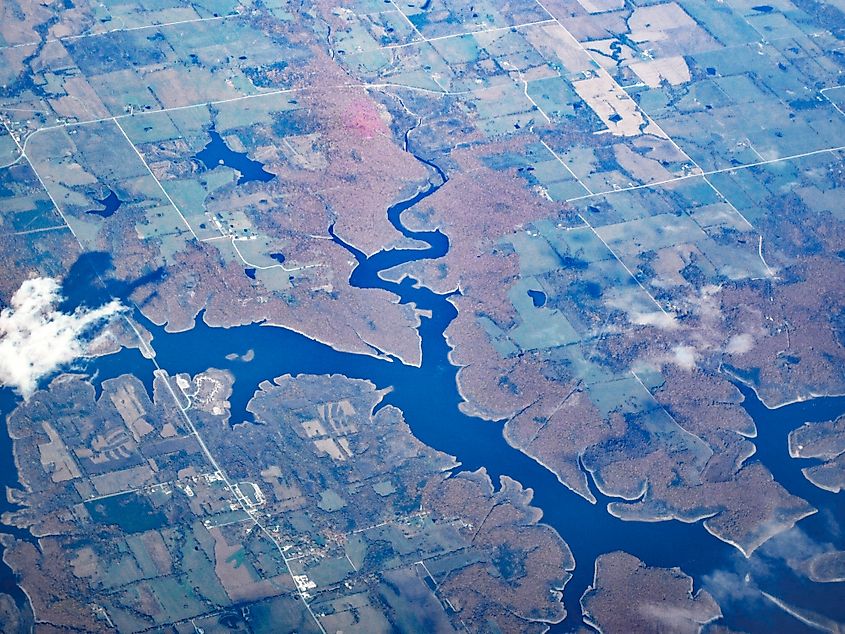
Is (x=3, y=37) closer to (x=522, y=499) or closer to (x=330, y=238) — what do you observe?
(x=330, y=238)

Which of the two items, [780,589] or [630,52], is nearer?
[780,589]

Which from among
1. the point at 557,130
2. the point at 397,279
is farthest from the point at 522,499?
the point at 557,130

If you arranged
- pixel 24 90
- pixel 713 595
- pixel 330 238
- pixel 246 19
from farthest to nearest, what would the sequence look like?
1. pixel 246 19
2. pixel 24 90
3. pixel 330 238
4. pixel 713 595

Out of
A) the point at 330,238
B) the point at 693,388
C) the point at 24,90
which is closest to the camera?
the point at 693,388

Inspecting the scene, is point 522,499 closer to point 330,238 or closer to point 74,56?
point 330,238

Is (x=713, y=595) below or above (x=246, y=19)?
below

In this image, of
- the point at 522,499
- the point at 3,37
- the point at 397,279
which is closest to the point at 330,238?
the point at 397,279
